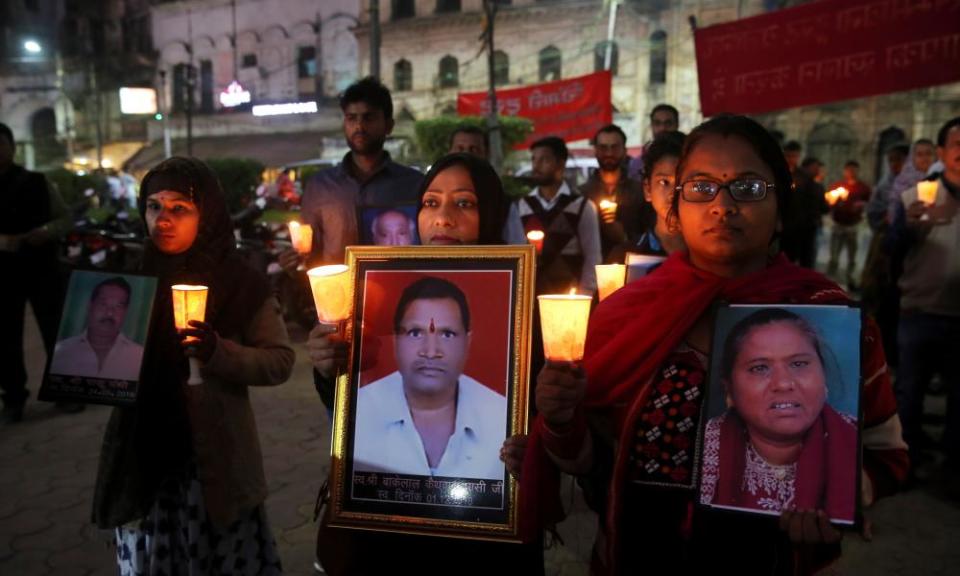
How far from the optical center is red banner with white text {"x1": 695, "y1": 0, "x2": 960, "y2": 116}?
5152mm

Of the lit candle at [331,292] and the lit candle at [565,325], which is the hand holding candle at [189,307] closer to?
the lit candle at [331,292]

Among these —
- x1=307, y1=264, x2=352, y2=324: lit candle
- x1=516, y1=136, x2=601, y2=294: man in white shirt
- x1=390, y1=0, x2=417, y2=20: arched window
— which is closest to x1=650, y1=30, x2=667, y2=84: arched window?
x1=390, y1=0, x2=417, y2=20: arched window

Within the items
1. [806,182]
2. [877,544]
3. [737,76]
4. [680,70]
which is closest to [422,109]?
[680,70]

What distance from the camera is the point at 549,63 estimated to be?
1256 inches

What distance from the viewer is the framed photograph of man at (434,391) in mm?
1826

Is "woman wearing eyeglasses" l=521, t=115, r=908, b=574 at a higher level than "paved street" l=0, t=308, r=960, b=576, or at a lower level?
higher

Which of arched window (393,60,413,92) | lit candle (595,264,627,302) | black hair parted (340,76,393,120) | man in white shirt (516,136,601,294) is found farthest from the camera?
arched window (393,60,413,92)

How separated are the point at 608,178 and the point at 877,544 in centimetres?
329

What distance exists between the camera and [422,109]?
34.3 metres

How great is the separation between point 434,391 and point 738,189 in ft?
3.10

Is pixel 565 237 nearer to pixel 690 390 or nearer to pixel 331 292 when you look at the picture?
pixel 331 292

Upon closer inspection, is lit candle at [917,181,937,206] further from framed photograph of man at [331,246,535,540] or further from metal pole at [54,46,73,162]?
metal pole at [54,46,73,162]

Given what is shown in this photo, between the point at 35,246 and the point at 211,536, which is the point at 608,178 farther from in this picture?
the point at 35,246

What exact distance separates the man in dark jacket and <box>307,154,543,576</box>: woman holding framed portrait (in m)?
4.50
